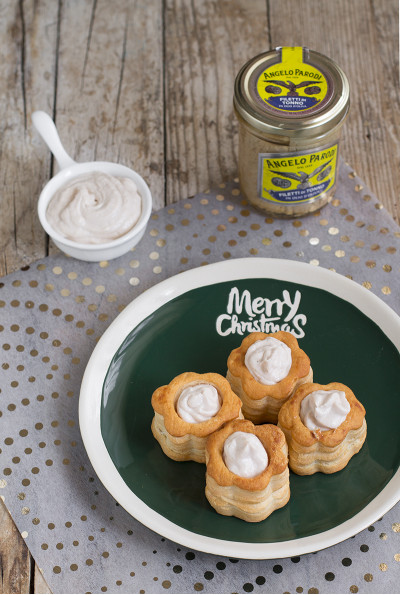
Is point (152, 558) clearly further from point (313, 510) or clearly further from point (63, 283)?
point (63, 283)

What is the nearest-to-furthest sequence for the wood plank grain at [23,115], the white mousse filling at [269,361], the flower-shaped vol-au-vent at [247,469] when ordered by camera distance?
the flower-shaped vol-au-vent at [247,469]
the white mousse filling at [269,361]
the wood plank grain at [23,115]

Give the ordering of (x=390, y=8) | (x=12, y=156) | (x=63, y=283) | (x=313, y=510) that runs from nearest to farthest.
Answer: (x=313, y=510) < (x=63, y=283) < (x=12, y=156) < (x=390, y=8)

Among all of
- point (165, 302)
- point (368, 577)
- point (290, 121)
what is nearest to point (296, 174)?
point (290, 121)

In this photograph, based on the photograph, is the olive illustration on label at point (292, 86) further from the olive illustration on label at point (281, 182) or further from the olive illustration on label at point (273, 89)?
the olive illustration on label at point (281, 182)

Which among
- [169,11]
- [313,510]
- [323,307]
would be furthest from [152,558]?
[169,11]

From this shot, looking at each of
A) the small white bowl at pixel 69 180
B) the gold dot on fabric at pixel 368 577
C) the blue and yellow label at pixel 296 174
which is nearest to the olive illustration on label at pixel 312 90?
the blue and yellow label at pixel 296 174

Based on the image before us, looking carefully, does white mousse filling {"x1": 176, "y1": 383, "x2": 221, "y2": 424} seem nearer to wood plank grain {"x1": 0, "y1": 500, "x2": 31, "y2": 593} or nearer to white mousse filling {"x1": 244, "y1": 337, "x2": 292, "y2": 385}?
white mousse filling {"x1": 244, "y1": 337, "x2": 292, "y2": 385}

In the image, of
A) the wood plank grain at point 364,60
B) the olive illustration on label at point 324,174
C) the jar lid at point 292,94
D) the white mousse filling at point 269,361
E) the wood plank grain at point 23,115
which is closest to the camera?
the white mousse filling at point 269,361
